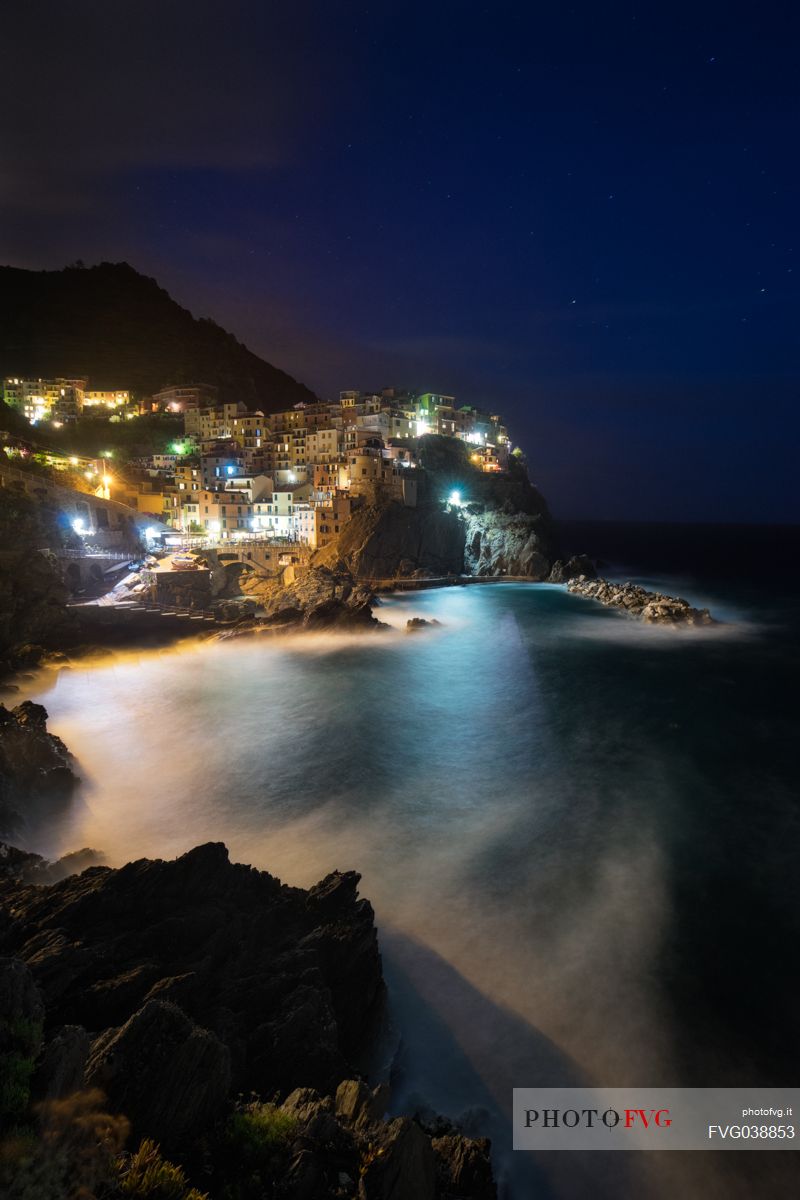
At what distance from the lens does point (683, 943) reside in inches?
468

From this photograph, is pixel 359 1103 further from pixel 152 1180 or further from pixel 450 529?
pixel 450 529

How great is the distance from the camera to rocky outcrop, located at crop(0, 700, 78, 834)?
1536 centimetres

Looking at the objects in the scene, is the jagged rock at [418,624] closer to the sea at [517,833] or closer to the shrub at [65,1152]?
the sea at [517,833]

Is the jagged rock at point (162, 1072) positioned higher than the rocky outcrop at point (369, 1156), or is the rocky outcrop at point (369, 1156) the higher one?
the jagged rock at point (162, 1072)

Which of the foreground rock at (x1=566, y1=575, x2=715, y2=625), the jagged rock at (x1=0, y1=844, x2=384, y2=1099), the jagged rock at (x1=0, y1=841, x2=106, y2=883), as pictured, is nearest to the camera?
the jagged rock at (x1=0, y1=844, x2=384, y2=1099)

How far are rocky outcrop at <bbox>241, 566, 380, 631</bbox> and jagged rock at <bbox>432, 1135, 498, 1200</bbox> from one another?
33.7 meters

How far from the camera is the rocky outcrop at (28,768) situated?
50.4 feet

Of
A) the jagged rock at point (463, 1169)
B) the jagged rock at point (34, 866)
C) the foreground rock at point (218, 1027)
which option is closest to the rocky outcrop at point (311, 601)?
the jagged rock at point (34, 866)

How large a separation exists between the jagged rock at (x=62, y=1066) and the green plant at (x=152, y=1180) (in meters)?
0.80

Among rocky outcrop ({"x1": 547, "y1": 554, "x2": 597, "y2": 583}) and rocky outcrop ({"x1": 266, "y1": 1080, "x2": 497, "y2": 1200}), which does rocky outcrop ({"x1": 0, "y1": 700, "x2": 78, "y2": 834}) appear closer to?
rocky outcrop ({"x1": 266, "y1": 1080, "x2": 497, "y2": 1200})

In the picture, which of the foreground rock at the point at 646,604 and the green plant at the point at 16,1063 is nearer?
the green plant at the point at 16,1063

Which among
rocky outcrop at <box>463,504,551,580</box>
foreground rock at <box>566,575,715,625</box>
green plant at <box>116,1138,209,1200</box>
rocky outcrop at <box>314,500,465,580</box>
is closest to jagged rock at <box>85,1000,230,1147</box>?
green plant at <box>116,1138,209,1200</box>

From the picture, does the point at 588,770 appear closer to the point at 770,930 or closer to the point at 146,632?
the point at 770,930

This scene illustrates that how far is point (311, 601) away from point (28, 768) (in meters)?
28.1
